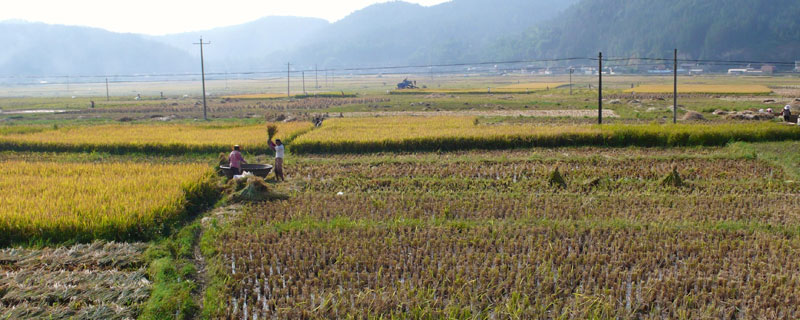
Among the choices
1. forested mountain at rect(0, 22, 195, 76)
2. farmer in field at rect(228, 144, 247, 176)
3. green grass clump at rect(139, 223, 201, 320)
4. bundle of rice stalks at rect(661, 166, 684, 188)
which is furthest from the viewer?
forested mountain at rect(0, 22, 195, 76)

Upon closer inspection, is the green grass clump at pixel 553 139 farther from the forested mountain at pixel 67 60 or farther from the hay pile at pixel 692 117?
the forested mountain at pixel 67 60

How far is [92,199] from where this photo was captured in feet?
32.6

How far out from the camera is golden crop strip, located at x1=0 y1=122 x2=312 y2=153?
18031 millimetres

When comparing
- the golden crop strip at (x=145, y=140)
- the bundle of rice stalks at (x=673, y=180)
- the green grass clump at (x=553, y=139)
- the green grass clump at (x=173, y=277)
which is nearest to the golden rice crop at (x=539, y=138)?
the green grass clump at (x=553, y=139)

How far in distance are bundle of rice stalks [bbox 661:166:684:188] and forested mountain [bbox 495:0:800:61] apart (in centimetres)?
11528

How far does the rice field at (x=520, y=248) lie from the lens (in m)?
6.48

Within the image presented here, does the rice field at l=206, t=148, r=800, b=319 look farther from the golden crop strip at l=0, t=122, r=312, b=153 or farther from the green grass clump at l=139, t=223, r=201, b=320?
the golden crop strip at l=0, t=122, r=312, b=153

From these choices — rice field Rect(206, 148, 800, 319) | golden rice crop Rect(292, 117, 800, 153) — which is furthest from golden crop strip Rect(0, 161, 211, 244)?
golden rice crop Rect(292, 117, 800, 153)

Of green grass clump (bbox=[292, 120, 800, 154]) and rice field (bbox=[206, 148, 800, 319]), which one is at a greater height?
green grass clump (bbox=[292, 120, 800, 154])

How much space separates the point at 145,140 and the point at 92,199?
30.5ft

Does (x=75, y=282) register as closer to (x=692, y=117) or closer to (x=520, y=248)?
(x=520, y=248)

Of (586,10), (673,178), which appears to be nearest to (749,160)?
(673,178)

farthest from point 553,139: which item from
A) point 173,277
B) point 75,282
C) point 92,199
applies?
point 75,282

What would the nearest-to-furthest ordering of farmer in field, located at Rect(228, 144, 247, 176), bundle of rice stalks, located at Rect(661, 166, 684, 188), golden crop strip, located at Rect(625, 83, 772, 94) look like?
bundle of rice stalks, located at Rect(661, 166, 684, 188) < farmer in field, located at Rect(228, 144, 247, 176) < golden crop strip, located at Rect(625, 83, 772, 94)
